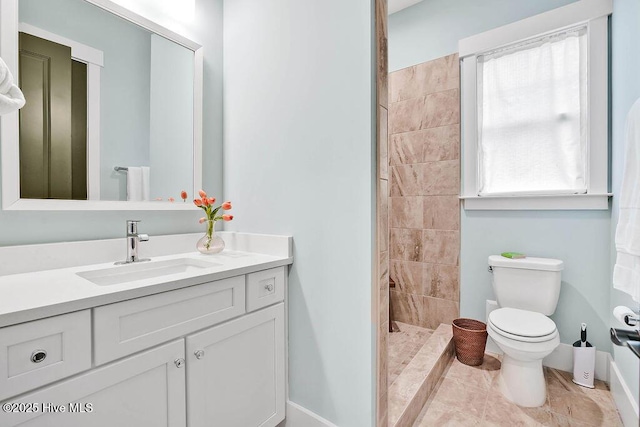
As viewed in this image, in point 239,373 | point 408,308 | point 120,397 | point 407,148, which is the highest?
point 407,148

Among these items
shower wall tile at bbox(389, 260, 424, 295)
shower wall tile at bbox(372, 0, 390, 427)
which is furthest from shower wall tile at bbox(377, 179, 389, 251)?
shower wall tile at bbox(389, 260, 424, 295)

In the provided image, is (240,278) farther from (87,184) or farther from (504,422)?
(504,422)

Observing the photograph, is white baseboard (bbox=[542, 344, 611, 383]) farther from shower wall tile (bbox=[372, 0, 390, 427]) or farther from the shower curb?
shower wall tile (bbox=[372, 0, 390, 427])

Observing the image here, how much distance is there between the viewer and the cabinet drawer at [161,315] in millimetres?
855

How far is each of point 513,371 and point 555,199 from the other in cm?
113

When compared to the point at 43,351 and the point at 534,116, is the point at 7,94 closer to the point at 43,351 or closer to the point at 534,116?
the point at 43,351

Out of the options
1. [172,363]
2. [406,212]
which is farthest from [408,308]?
[172,363]

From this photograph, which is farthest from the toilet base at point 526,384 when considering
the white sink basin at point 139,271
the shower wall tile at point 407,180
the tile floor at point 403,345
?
the white sink basin at point 139,271

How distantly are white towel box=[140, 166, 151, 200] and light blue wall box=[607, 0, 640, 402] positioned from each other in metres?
2.32

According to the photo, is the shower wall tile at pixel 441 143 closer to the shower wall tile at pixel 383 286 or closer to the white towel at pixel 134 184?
the shower wall tile at pixel 383 286

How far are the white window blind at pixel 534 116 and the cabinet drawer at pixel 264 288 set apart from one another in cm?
174

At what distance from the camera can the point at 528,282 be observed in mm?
1951

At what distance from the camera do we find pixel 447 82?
241 cm

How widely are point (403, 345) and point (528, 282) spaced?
3.14 ft
